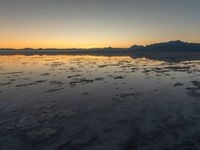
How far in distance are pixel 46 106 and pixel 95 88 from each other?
457cm

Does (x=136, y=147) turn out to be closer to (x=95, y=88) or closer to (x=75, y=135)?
(x=75, y=135)

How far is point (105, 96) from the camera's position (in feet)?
38.0

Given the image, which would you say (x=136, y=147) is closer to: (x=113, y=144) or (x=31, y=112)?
(x=113, y=144)

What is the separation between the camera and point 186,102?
33.7 ft

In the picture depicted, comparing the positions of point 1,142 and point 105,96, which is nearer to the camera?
point 1,142

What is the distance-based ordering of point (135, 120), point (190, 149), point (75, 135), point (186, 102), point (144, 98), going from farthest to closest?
point (144, 98), point (186, 102), point (135, 120), point (75, 135), point (190, 149)

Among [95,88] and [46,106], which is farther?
[95,88]

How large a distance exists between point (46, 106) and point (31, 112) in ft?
3.24

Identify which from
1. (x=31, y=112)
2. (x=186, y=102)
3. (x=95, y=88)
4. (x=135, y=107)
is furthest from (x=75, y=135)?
(x=95, y=88)

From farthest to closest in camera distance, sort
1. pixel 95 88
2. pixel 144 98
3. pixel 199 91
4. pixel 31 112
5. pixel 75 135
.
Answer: pixel 95 88, pixel 199 91, pixel 144 98, pixel 31 112, pixel 75 135

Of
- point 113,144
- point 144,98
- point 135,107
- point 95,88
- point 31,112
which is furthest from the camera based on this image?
point 95,88

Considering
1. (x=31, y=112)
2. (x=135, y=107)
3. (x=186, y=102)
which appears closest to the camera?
(x=31, y=112)

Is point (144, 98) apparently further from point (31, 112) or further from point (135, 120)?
point (31, 112)

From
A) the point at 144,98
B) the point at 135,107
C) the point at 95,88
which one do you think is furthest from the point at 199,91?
the point at 95,88
